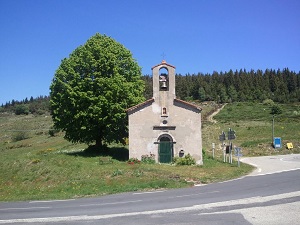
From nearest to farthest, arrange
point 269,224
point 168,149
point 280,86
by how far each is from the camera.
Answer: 1. point 269,224
2. point 168,149
3. point 280,86

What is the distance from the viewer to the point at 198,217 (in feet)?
35.1

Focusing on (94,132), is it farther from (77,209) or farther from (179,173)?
(77,209)

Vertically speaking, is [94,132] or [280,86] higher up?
[280,86]

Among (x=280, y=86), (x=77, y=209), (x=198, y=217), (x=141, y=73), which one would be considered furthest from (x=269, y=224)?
(x=280, y=86)

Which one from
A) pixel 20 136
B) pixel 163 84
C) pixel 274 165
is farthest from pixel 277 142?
pixel 20 136

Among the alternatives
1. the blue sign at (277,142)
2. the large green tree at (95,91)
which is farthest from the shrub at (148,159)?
the blue sign at (277,142)

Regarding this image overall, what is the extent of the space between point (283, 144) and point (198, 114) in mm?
22740

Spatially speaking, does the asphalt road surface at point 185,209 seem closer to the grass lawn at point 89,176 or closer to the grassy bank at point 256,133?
the grass lawn at point 89,176

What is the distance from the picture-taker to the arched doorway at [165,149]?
28.6 m

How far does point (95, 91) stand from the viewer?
30.7 m

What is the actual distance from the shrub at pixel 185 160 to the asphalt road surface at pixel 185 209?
1107 centimetres

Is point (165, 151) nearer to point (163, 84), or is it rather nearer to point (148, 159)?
point (148, 159)

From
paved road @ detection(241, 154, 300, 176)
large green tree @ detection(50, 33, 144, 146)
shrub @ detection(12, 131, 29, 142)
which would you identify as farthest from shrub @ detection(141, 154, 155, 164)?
shrub @ detection(12, 131, 29, 142)

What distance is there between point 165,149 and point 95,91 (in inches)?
342
